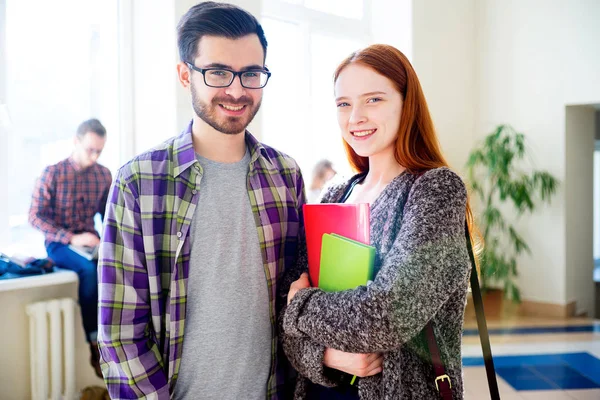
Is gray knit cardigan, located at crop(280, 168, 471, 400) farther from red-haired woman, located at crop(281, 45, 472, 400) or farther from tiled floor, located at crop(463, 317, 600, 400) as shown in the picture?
tiled floor, located at crop(463, 317, 600, 400)

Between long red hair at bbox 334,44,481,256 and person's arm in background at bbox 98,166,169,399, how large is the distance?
0.66 metres

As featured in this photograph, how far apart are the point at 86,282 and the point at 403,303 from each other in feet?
7.28

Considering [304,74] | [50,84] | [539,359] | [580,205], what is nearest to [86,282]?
[50,84]

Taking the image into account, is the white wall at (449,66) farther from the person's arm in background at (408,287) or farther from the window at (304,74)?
the person's arm in background at (408,287)

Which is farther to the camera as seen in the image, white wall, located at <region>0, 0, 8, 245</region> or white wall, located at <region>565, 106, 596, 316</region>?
white wall, located at <region>565, 106, 596, 316</region>

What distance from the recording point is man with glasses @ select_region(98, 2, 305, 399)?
124cm

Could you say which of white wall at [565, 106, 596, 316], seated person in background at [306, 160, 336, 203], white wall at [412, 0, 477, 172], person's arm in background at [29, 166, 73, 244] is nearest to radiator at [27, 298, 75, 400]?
person's arm in background at [29, 166, 73, 244]

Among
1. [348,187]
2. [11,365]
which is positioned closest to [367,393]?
[348,187]

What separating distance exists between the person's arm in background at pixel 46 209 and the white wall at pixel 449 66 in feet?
12.3

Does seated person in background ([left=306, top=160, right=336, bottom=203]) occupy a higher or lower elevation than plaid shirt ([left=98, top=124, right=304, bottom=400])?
higher

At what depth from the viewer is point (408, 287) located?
1.11 metres

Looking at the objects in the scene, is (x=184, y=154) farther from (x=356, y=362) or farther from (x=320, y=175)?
(x=320, y=175)

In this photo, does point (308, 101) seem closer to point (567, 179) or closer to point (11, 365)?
point (567, 179)

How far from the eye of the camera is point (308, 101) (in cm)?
488
